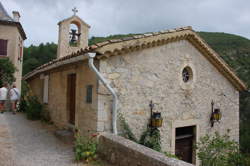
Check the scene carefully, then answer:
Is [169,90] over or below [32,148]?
over

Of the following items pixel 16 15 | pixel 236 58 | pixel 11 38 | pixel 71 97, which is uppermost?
pixel 16 15

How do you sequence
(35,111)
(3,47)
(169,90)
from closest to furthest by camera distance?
(169,90) → (35,111) → (3,47)

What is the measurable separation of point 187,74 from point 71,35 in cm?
464

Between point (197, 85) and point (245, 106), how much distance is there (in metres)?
12.6

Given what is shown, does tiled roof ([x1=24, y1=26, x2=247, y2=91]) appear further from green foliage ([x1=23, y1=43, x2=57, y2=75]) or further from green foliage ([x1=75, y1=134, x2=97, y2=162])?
green foliage ([x1=23, y1=43, x2=57, y2=75])

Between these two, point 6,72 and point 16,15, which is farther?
point 16,15

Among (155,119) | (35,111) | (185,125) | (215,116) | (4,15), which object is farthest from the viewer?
(4,15)

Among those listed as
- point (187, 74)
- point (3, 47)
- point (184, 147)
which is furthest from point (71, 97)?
point (3, 47)

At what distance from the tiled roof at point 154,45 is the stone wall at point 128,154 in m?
1.82

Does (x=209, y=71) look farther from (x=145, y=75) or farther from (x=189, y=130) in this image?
(x=145, y=75)

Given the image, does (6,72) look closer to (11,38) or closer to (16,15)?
(11,38)

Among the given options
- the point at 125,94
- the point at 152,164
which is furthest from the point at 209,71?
the point at 152,164

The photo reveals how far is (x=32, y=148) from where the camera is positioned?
5.12 metres

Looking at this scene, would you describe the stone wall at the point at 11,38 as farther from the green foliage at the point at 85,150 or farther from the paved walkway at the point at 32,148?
the green foliage at the point at 85,150
